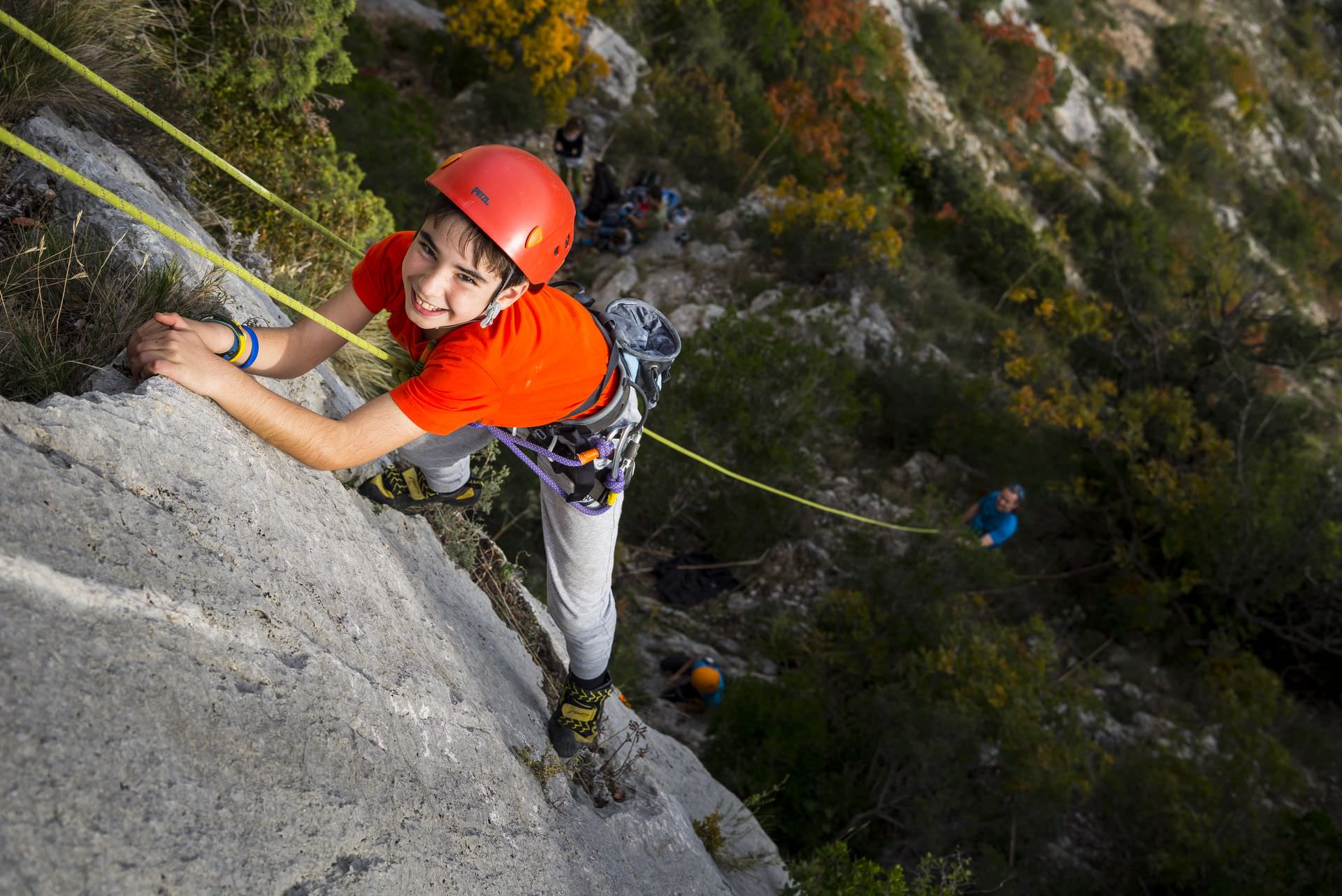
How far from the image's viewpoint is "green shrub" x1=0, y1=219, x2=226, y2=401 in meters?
2.16

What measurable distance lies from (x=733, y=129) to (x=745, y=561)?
10.6 m

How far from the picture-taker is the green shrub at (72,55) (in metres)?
3.18

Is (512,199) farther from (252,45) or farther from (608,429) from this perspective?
(252,45)

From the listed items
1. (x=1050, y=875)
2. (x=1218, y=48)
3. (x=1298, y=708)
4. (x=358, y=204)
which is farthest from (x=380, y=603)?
(x=1218, y=48)

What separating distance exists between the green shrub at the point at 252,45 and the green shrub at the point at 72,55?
75 cm

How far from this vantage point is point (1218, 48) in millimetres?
31109

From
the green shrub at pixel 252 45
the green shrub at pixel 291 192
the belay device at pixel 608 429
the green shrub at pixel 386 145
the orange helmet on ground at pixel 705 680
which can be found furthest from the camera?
the green shrub at pixel 386 145

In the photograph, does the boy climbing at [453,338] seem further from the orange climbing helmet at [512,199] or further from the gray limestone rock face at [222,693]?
the gray limestone rock face at [222,693]

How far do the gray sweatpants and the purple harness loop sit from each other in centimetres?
3

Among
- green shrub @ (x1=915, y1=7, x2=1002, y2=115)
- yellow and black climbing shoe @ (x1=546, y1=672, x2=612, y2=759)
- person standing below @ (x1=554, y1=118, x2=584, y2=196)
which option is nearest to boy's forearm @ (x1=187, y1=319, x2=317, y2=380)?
yellow and black climbing shoe @ (x1=546, y1=672, x2=612, y2=759)

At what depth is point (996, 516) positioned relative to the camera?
32.6ft

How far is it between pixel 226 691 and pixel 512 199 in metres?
1.35

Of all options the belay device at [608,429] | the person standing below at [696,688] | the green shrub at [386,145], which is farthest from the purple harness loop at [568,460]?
the green shrub at [386,145]

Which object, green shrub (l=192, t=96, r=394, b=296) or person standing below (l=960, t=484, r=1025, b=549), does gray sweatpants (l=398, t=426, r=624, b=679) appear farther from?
person standing below (l=960, t=484, r=1025, b=549)
